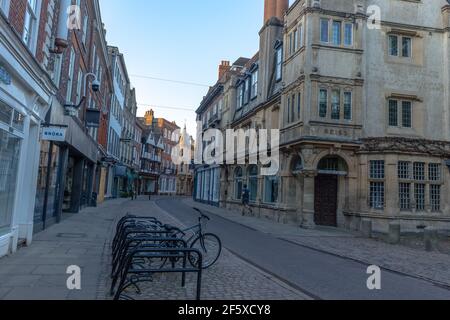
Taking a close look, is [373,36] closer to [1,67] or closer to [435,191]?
[435,191]

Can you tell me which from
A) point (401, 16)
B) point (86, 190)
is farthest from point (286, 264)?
point (86, 190)

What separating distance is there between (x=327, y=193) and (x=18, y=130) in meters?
15.6

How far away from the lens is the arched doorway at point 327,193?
20000 mm

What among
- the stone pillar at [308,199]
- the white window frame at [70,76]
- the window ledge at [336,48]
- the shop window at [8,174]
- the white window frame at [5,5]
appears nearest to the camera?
the white window frame at [5,5]

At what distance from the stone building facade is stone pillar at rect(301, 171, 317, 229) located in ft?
0.16

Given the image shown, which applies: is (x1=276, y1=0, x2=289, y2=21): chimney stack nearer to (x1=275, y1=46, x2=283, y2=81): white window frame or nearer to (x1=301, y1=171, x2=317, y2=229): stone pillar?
(x1=275, y1=46, x2=283, y2=81): white window frame

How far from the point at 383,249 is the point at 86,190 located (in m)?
19.3

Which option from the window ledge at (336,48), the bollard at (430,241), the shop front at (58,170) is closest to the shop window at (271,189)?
the window ledge at (336,48)

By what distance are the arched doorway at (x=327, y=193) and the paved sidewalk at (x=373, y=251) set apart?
1753 millimetres

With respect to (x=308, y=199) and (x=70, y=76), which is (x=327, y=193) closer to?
(x=308, y=199)

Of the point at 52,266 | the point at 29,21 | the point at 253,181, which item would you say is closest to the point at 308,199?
the point at 253,181

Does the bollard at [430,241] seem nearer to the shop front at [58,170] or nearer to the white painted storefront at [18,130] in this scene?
the shop front at [58,170]

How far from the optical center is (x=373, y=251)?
12.5 metres

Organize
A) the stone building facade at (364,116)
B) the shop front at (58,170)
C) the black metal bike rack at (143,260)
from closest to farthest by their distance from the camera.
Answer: the black metal bike rack at (143,260) < the shop front at (58,170) < the stone building facade at (364,116)
